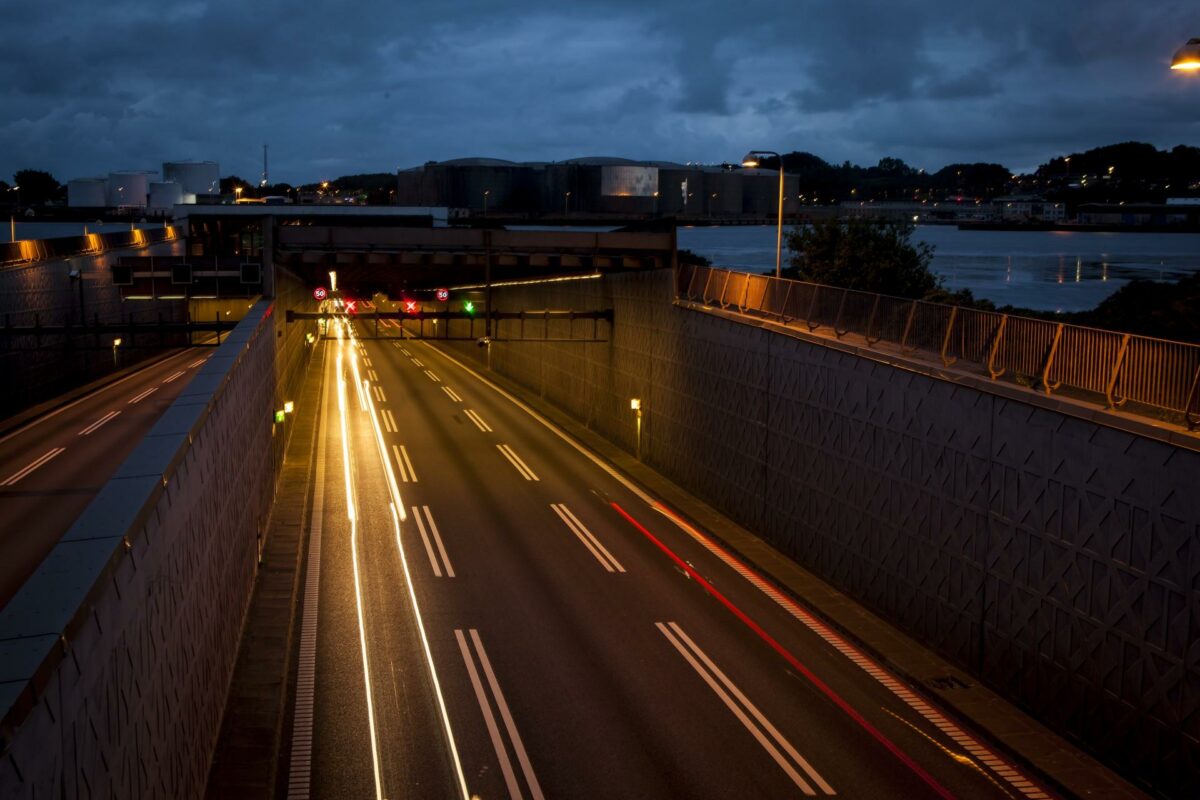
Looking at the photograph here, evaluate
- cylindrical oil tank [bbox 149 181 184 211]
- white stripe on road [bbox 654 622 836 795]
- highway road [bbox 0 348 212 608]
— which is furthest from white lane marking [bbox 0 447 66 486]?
cylindrical oil tank [bbox 149 181 184 211]

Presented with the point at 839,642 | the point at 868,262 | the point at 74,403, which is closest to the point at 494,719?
the point at 839,642

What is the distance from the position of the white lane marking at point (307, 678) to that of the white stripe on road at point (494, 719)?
7.42ft

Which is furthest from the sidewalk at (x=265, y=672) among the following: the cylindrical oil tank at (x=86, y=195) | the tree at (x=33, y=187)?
the tree at (x=33, y=187)

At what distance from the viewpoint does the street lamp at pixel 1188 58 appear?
11.3 metres

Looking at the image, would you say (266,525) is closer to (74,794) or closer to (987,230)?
(74,794)

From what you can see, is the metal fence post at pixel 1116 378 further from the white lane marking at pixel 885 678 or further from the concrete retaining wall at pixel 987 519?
the white lane marking at pixel 885 678

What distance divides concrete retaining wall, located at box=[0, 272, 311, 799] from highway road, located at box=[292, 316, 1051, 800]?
213cm

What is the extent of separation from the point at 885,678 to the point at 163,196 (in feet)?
493

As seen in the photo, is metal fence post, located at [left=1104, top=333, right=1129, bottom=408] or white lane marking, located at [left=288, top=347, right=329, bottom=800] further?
metal fence post, located at [left=1104, top=333, right=1129, bottom=408]

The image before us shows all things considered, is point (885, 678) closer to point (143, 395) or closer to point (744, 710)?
point (744, 710)

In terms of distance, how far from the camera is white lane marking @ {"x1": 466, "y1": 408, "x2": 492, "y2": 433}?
39.9 metres

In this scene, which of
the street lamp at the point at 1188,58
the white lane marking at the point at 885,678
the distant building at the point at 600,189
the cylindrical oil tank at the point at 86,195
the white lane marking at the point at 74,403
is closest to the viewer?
the street lamp at the point at 1188,58

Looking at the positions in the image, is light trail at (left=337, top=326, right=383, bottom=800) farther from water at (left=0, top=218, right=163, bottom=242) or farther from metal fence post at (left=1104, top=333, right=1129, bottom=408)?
water at (left=0, top=218, right=163, bottom=242)

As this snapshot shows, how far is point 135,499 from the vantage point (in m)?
8.12
